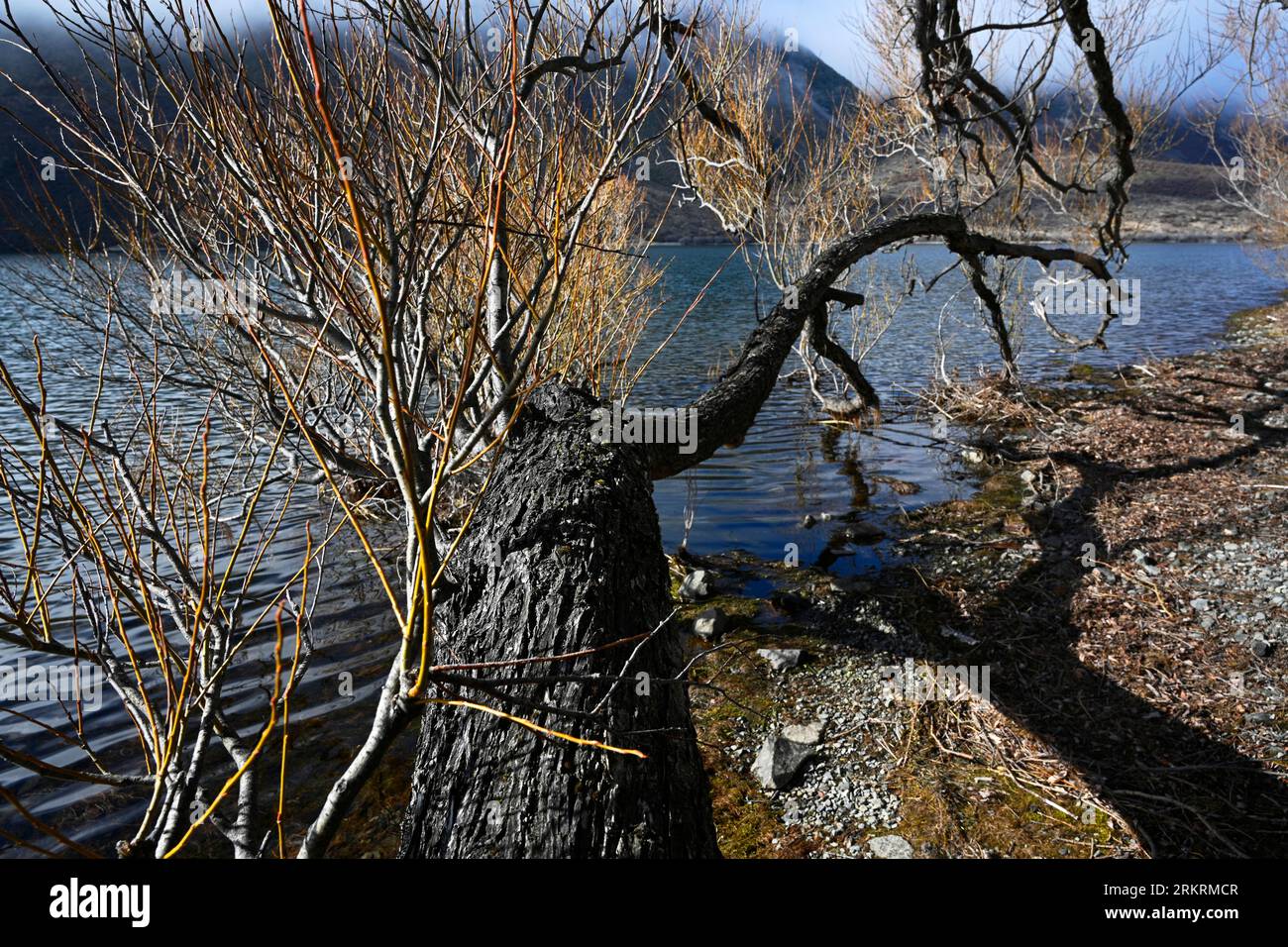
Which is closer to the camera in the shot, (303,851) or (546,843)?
(303,851)

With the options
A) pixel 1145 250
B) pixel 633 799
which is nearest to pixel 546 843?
pixel 633 799

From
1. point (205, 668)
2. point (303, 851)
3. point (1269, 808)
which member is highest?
point (205, 668)

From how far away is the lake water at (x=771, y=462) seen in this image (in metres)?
5.72

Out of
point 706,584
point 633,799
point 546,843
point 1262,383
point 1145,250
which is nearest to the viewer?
point 546,843

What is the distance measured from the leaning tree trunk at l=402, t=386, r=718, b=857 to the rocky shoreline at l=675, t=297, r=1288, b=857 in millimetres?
468

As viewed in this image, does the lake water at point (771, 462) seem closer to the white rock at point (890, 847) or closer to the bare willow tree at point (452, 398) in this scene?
the bare willow tree at point (452, 398)

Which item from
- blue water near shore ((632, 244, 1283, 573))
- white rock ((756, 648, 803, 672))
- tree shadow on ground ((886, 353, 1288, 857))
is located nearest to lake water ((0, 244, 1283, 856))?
blue water near shore ((632, 244, 1283, 573))

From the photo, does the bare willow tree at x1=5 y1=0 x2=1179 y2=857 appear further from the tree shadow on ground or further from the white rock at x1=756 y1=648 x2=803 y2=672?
the tree shadow on ground

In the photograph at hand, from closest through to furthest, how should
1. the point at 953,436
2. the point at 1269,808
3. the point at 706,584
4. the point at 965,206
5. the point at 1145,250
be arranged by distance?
the point at 1269,808, the point at 706,584, the point at 953,436, the point at 965,206, the point at 1145,250

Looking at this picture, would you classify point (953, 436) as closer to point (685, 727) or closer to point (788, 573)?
point (788, 573)

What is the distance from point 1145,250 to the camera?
6706 centimetres

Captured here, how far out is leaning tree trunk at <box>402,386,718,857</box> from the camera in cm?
195

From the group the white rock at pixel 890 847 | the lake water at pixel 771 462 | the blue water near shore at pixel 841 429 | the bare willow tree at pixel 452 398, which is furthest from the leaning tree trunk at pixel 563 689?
the blue water near shore at pixel 841 429
